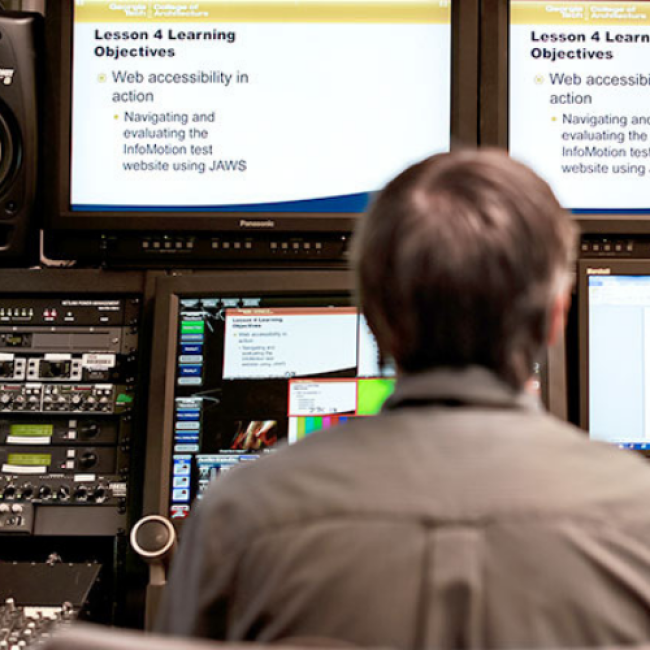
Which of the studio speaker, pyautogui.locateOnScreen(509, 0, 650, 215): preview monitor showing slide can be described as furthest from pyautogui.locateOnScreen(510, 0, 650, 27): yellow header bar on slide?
the studio speaker

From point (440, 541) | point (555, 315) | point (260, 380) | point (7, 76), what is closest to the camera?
point (440, 541)

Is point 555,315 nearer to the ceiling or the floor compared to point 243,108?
nearer to the floor

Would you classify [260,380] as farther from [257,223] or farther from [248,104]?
[248,104]

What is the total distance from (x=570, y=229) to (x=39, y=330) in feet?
3.79

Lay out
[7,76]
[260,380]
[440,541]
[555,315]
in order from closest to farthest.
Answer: [440,541] < [555,315] < [260,380] < [7,76]

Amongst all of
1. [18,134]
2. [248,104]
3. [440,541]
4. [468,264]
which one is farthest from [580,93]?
[440,541]

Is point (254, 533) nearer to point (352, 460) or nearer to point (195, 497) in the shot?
point (352, 460)

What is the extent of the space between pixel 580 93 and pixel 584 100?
14 mm

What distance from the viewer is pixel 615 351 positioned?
5.52 ft

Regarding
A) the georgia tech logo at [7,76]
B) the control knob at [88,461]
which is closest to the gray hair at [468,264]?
the control knob at [88,461]

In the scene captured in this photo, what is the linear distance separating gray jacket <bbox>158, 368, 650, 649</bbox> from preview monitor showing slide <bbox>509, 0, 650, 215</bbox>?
3.56 feet

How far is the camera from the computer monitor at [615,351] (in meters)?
1.66

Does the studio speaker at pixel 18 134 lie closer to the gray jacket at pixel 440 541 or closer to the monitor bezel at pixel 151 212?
the monitor bezel at pixel 151 212

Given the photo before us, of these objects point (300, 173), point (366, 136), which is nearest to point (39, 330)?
point (300, 173)
